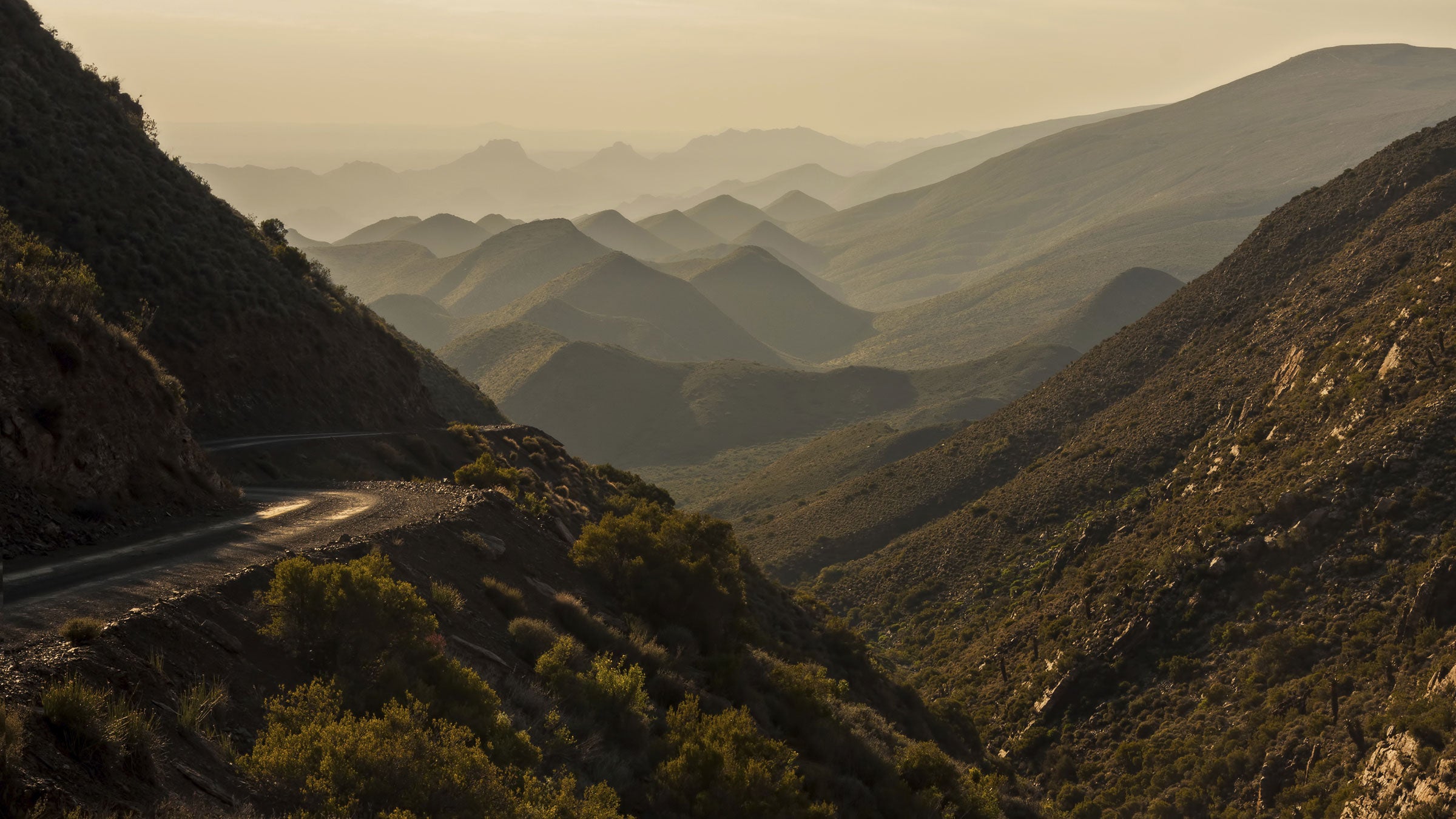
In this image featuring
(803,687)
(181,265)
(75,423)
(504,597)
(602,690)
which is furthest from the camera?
(181,265)

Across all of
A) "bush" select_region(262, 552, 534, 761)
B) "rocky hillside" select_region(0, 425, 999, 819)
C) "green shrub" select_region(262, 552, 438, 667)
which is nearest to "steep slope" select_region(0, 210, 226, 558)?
"rocky hillside" select_region(0, 425, 999, 819)

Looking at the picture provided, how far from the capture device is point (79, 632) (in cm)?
999

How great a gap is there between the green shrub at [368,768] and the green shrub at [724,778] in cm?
391

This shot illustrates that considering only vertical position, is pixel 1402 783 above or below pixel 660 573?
below

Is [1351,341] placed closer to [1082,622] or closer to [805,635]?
[1082,622]

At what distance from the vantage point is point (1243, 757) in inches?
1018

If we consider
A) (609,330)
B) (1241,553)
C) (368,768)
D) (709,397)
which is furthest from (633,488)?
(609,330)

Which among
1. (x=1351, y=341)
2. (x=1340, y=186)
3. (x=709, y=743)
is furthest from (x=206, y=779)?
(x=1340, y=186)

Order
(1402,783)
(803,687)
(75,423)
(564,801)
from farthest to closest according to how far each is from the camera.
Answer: (803,687) → (1402,783) → (75,423) → (564,801)

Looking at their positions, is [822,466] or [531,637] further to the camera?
[822,466]

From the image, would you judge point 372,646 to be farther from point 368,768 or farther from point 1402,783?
point 1402,783

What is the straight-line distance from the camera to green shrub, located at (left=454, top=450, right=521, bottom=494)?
25.9m

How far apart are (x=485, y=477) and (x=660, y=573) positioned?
6381 millimetres

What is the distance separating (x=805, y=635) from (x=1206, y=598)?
13190 millimetres
